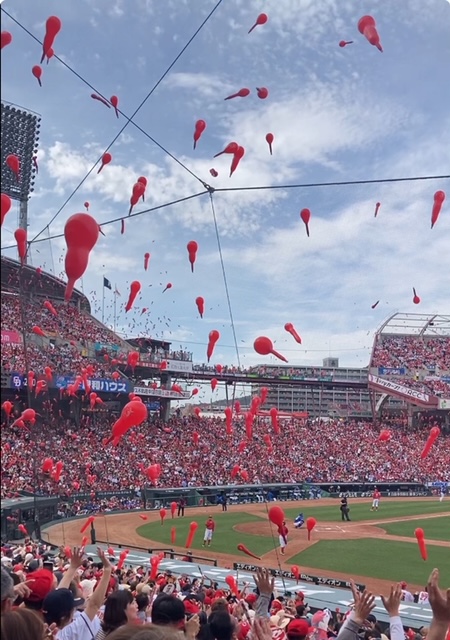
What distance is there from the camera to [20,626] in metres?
1.99

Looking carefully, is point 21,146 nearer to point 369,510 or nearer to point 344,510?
point 344,510

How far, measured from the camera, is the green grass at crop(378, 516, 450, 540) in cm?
2109

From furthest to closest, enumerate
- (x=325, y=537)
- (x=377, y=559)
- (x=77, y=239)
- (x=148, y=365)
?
(x=148, y=365)
(x=325, y=537)
(x=377, y=559)
(x=77, y=239)

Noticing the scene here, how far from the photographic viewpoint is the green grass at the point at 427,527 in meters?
21.1

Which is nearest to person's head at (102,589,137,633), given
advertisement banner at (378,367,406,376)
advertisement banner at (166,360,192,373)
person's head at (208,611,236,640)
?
person's head at (208,611,236,640)

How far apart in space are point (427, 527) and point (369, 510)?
5.27 meters

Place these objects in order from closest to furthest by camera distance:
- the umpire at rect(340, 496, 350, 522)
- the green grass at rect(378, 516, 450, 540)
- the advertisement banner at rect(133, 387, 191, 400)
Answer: the green grass at rect(378, 516, 450, 540)
the umpire at rect(340, 496, 350, 522)
the advertisement banner at rect(133, 387, 191, 400)

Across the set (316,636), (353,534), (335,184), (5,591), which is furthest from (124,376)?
(5,591)

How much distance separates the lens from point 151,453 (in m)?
31.8

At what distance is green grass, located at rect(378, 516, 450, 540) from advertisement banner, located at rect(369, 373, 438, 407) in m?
20.8

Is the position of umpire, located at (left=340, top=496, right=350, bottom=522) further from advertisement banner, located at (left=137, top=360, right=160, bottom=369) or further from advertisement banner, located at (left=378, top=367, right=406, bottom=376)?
advertisement banner, located at (left=378, top=367, right=406, bottom=376)

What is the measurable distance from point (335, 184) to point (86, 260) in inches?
225

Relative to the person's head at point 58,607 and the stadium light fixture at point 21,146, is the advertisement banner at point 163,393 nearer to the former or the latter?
the stadium light fixture at point 21,146

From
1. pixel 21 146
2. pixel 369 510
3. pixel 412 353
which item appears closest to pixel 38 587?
pixel 21 146
